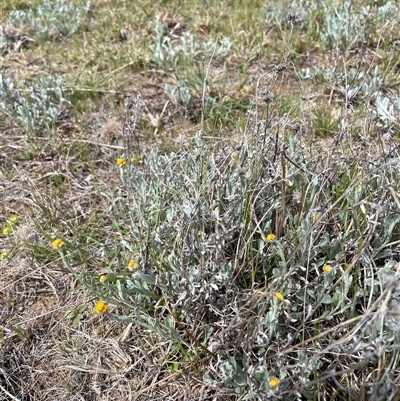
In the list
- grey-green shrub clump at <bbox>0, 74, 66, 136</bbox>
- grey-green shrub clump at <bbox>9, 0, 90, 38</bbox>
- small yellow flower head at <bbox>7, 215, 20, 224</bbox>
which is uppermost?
grey-green shrub clump at <bbox>9, 0, 90, 38</bbox>

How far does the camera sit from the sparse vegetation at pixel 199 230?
2.22 m

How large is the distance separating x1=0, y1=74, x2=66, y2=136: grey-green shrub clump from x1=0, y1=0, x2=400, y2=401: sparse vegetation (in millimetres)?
15

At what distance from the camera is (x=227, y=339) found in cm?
Result: 229

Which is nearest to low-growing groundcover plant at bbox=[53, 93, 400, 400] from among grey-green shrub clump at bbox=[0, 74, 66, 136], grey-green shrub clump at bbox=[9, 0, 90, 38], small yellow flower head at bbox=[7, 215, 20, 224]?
small yellow flower head at bbox=[7, 215, 20, 224]

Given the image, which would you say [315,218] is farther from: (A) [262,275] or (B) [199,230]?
(B) [199,230]

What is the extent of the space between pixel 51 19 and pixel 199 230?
288 cm

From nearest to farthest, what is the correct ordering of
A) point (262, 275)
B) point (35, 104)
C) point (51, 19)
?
point (262, 275) < point (35, 104) < point (51, 19)

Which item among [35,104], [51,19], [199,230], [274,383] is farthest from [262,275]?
[51,19]

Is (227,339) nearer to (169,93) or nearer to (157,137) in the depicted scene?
(157,137)

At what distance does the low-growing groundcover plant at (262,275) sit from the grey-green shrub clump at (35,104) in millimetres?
1300

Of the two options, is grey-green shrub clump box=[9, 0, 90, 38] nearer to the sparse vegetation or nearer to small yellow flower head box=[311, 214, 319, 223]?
the sparse vegetation

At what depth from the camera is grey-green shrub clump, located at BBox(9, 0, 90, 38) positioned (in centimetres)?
465

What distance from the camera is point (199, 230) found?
257 centimetres

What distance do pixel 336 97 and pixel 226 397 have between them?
94.0 inches
